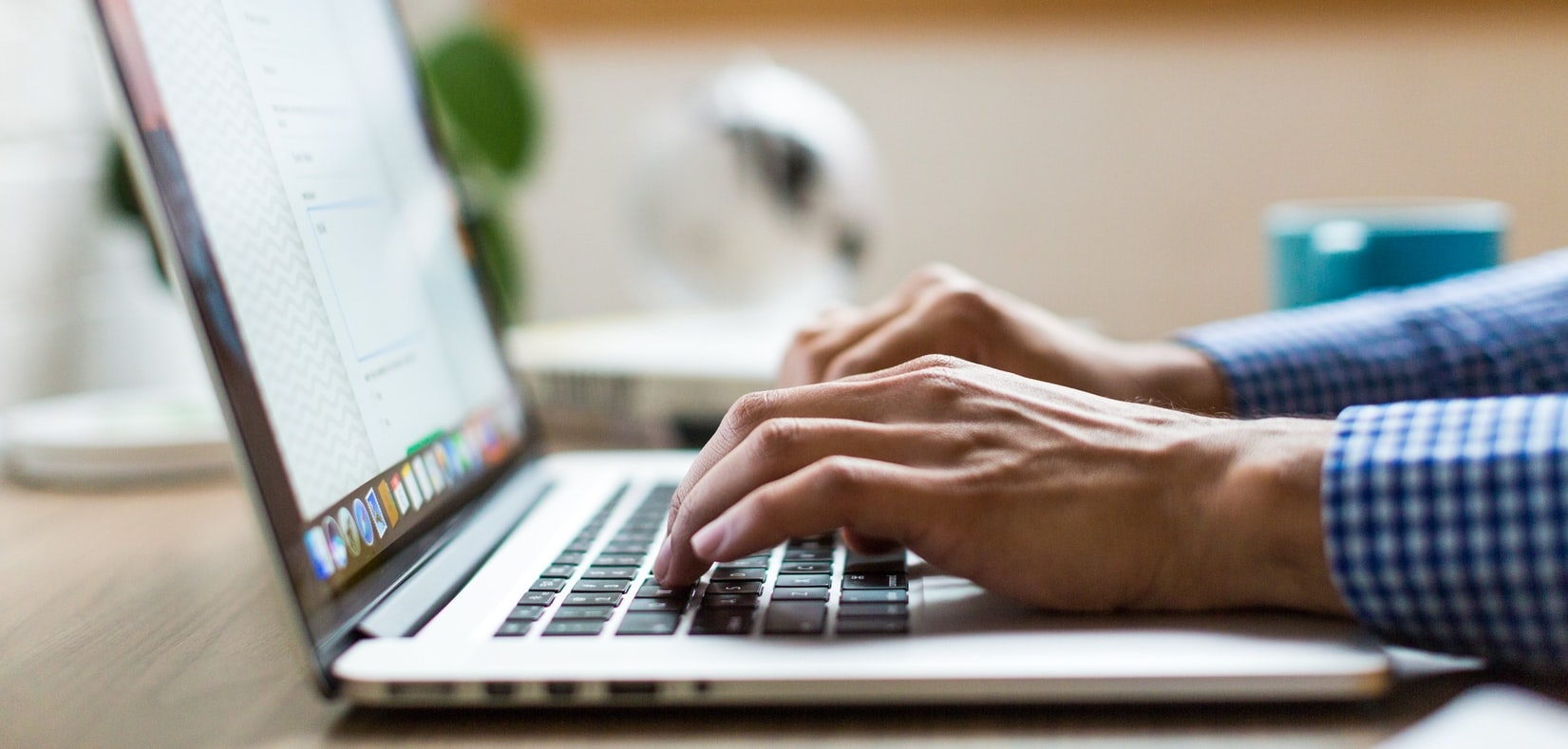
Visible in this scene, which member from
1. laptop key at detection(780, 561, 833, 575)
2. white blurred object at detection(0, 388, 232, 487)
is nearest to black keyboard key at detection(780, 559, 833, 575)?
laptop key at detection(780, 561, 833, 575)

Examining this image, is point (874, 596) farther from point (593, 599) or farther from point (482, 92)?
point (482, 92)

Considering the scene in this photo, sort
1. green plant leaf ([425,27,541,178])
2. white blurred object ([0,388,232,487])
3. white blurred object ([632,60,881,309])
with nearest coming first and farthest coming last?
1. white blurred object ([0,388,232,487])
2. white blurred object ([632,60,881,309])
3. green plant leaf ([425,27,541,178])

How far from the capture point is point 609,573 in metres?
0.46

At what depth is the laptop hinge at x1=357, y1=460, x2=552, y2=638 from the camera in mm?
400

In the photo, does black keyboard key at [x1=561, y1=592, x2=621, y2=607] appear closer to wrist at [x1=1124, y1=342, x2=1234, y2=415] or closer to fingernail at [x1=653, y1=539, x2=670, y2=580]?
fingernail at [x1=653, y1=539, x2=670, y2=580]

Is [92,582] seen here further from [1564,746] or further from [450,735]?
[1564,746]

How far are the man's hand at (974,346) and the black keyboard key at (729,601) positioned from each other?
0.20 m

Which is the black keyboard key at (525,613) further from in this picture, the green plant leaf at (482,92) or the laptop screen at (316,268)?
the green plant leaf at (482,92)

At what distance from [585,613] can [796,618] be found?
0.24ft

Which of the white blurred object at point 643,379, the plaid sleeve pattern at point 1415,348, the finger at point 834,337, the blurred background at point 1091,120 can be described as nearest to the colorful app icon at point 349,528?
the finger at point 834,337

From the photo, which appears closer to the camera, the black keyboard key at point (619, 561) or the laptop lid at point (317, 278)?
the laptop lid at point (317, 278)

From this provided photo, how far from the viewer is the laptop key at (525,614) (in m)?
0.40

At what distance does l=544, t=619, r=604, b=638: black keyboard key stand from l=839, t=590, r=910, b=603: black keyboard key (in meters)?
0.09

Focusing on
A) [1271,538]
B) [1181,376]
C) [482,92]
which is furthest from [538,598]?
[482,92]
